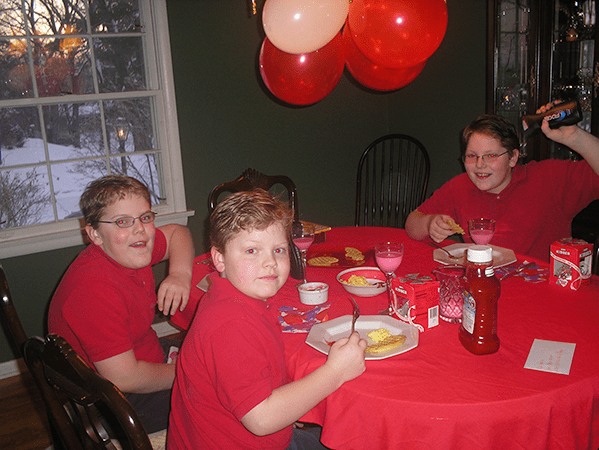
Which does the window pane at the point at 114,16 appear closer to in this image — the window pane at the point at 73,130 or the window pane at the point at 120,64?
the window pane at the point at 120,64

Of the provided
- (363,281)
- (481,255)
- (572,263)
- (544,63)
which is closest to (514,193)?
(572,263)

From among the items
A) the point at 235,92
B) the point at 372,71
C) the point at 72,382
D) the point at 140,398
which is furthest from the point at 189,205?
the point at 72,382

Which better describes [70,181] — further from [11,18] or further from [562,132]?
[562,132]

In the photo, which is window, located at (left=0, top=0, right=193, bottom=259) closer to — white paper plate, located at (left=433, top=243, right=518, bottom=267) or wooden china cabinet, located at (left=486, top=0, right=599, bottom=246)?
white paper plate, located at (left=433, top=243, right=518, bottom=267)

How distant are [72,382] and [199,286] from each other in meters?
0.88

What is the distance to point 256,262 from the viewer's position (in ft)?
3.50

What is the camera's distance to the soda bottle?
66.6 inches

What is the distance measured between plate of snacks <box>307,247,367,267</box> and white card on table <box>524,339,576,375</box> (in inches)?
32.1

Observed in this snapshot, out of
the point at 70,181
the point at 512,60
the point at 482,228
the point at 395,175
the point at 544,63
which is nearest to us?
the point at 482,228

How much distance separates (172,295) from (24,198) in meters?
2.08

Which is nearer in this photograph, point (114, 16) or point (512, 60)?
point (512, 60)

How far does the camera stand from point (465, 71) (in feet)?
11.2

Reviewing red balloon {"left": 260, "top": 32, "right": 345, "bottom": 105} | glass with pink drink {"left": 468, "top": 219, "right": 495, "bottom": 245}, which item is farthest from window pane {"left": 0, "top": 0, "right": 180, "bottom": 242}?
glass with pink drink {"left": 468, "top": 219, "right": 495, "bottom": 245}

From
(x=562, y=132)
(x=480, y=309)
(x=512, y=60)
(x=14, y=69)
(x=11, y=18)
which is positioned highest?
(x=11, y=18)
